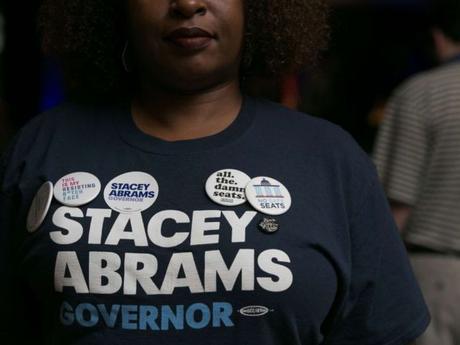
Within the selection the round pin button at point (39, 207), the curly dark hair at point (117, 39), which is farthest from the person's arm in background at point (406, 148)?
the round pin button at point (39, 207)

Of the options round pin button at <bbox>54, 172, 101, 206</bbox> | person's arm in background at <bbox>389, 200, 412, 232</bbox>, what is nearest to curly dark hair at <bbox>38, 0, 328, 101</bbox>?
round pin button at <bbox>54, 172, 101, 206</bbox>

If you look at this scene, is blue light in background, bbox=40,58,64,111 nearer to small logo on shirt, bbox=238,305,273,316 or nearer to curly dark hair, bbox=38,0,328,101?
curly dark hair, bbox=38,0,328,101

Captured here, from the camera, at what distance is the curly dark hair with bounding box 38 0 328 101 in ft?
7.14

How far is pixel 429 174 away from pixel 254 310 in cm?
149

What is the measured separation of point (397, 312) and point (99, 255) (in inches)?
25.7

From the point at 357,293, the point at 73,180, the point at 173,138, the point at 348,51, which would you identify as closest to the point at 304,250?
the point at 357,293

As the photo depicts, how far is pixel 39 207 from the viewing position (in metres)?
1.95

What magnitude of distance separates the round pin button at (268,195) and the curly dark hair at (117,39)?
1.16 feet

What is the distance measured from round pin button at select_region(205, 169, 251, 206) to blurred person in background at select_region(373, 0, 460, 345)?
1248 mm

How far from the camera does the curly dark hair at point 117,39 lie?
2176 mm

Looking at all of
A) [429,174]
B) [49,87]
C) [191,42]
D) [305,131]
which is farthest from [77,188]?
[49,87]

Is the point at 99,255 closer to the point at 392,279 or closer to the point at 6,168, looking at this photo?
the point at 6,168

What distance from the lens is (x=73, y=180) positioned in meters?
1.95

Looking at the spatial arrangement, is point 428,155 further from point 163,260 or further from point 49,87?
point 49,87
